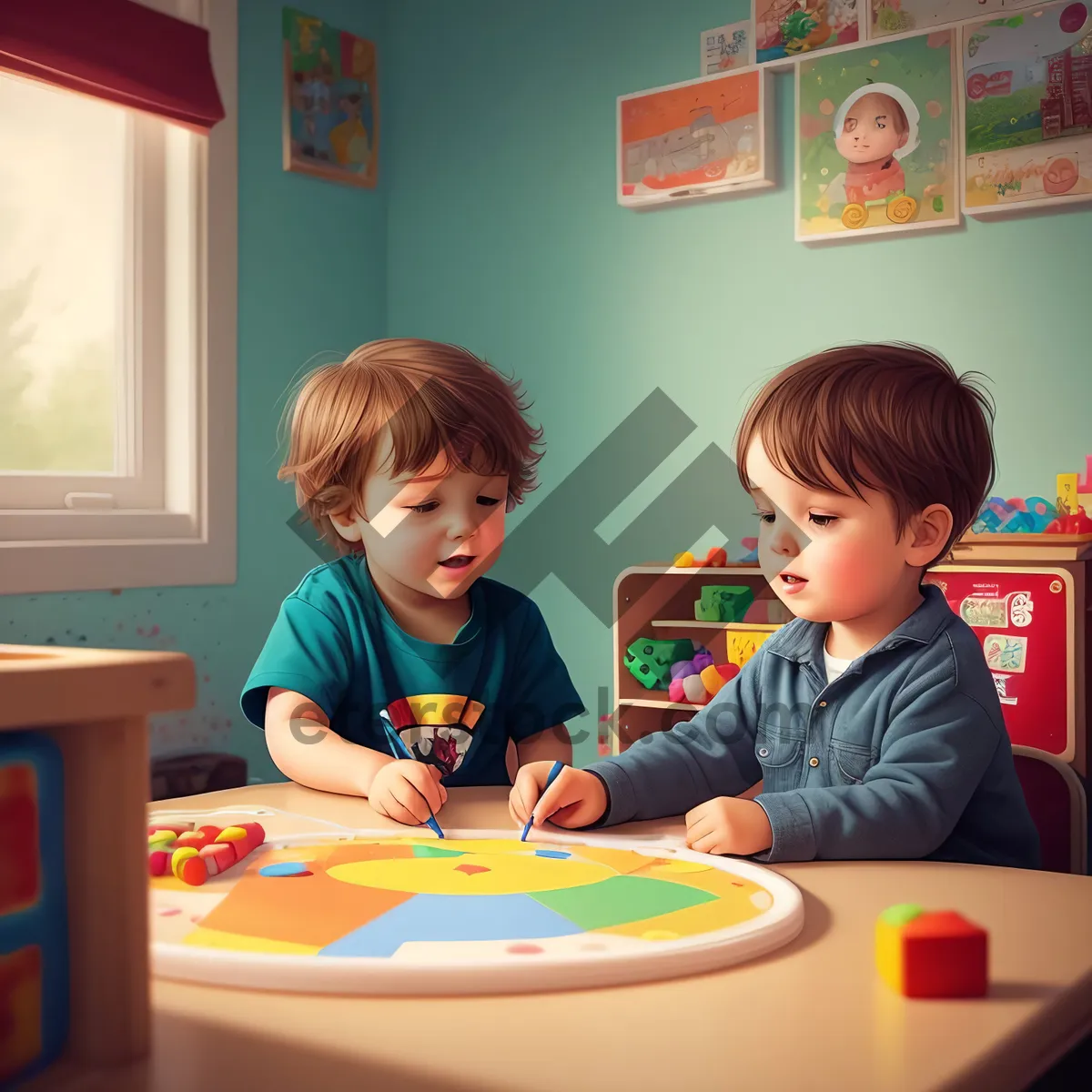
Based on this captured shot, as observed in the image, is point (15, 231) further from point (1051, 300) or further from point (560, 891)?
point (560, 891)

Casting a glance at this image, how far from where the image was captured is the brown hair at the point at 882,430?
0.93 metres

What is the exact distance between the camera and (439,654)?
46.3 inches

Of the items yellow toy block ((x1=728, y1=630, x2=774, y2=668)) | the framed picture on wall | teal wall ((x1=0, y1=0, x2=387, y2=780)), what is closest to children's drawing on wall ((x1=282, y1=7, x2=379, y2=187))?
teal wall ((x1=0, y1=0, x2=387, y2=780))

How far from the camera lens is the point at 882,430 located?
938 mm

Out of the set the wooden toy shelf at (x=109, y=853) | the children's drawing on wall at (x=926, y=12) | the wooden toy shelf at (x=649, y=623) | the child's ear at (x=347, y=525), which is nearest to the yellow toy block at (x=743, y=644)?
the wooden toy shelf at (x=649, y=623)

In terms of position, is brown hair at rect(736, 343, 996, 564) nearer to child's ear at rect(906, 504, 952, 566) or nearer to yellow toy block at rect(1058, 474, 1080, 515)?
child's ear at rect(906, 504, 952, 566)

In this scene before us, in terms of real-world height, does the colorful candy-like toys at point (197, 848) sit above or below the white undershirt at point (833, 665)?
below

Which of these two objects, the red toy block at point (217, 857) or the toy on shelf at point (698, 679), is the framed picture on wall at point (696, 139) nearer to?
the toy on shelf at point (698, 679)

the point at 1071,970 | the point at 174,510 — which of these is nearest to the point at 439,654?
the point at 1071,970

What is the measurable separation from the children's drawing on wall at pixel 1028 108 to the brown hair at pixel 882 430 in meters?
1.42

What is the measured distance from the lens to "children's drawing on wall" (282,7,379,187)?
2902 mm

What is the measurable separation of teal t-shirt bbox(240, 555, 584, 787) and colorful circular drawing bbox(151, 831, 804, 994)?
330 mm

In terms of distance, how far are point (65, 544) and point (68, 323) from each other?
50 cm

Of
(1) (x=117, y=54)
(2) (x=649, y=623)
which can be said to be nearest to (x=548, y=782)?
(2) (x=649, y=623)
